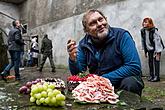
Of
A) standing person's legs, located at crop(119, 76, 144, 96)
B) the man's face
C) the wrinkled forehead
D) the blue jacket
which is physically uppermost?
the wrinkled forehead

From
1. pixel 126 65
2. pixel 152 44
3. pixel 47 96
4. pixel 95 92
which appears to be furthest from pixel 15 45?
pixel 47 96

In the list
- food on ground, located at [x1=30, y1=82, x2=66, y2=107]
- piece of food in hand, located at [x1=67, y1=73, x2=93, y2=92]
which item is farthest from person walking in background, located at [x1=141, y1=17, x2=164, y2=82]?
food on ground, located at [x1=30, y1=82, x2=66, y2=107]

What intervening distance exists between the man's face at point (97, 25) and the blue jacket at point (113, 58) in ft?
0.27

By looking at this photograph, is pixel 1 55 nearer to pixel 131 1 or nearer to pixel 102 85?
pixel 131 1

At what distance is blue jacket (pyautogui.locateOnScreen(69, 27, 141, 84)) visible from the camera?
2.94 m

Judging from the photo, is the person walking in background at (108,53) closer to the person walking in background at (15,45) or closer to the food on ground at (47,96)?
the food on ground at (47,96)

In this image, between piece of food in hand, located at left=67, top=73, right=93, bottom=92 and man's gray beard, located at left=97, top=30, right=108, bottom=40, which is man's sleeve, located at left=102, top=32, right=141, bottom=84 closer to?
man's gray beard, located at left=97, top=30, right=108, bottom=40

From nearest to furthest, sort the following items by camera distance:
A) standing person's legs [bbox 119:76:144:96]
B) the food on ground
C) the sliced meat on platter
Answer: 1. the food on ground
2. the sliced meat on platter
3. standing person's legs [bbox 119:76:144:96]

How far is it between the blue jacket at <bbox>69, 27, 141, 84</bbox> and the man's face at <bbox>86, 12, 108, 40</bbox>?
3.3 inches

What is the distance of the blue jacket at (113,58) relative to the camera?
9.64 feet

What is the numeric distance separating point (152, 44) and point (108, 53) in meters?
5.72

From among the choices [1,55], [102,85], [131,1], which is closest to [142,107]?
[102,85]

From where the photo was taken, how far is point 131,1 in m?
10.8

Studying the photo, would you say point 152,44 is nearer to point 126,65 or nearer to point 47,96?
point 126,65
